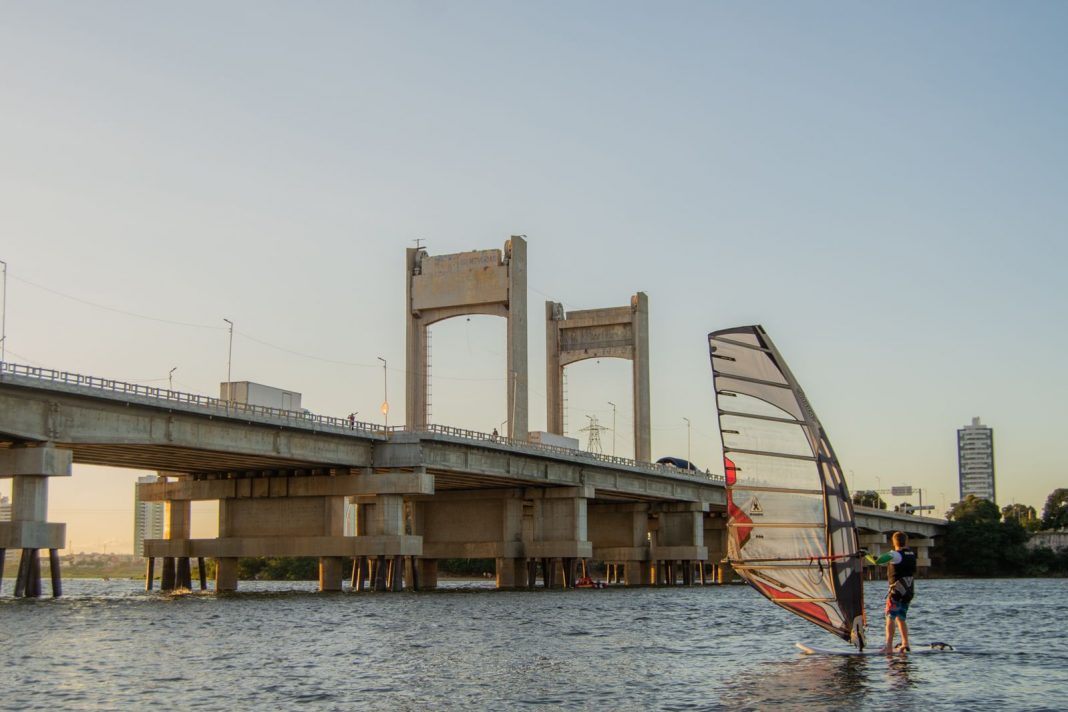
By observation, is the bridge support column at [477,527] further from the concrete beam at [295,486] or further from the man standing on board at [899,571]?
the man standing on board at [899,571]

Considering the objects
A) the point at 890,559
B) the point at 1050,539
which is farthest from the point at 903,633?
the point at 1050,539

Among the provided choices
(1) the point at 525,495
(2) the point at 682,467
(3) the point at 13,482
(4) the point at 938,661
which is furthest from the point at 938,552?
(4) the point at 938,661

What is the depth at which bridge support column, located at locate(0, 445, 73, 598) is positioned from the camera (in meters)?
56.2

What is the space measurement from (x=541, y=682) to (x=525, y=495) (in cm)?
6595

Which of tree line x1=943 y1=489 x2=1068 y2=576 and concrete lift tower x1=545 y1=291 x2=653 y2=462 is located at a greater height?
concrete lift tower x1=545 y1=291 x2=653 y2=462

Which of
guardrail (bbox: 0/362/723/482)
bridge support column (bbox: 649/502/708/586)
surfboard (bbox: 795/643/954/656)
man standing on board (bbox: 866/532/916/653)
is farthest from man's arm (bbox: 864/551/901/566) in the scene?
bridge support column (bbox: 649/502/708/586)

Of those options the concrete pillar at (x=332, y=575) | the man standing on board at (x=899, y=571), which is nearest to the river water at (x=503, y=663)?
the man standing on board at (x=899, y=571)

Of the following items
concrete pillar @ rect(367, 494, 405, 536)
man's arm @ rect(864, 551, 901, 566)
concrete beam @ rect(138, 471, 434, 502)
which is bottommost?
man's arm @ rect(864, 551, 901, 566)

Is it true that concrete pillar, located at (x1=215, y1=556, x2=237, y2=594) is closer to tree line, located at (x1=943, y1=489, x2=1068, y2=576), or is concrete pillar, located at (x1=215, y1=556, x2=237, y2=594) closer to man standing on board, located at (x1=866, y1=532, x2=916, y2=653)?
man standing on board, located at (x1=866, y1=532, x2=916, y2=653)

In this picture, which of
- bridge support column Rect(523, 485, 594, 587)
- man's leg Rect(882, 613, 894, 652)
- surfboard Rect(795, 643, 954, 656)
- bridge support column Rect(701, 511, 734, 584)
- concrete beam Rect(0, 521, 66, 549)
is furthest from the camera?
bridge support column Rect(701, 511, 734, 584)

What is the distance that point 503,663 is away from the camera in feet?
99.5

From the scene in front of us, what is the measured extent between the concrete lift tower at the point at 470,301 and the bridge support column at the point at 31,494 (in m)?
36.8

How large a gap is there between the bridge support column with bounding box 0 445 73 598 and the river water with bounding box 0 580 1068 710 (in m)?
5.21

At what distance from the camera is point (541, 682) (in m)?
26.3
